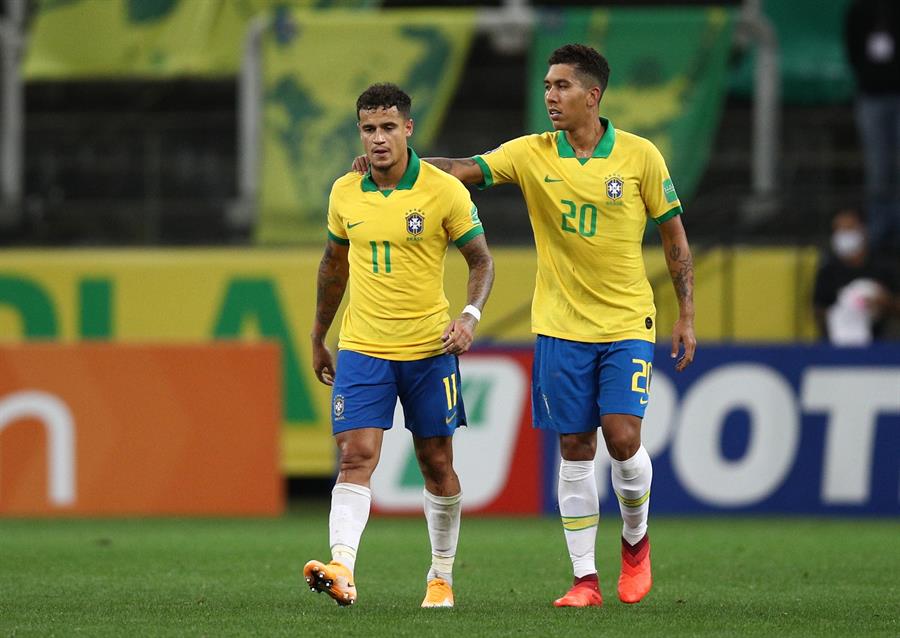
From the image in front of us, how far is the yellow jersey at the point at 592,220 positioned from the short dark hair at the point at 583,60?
0.93 feet

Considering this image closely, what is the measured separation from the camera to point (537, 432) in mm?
14086

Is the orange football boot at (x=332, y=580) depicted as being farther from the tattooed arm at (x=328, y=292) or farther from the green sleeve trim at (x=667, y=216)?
the green sleeve trim at (x=667, y=216)

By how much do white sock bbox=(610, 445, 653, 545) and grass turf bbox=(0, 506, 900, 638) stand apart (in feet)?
1.14

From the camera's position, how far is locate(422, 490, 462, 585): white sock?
25.5ft

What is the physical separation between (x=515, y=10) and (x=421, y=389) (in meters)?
9.72

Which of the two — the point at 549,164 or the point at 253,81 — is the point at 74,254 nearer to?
the point at 253,81

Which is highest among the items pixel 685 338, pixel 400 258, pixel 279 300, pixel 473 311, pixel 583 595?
pixel 400 258

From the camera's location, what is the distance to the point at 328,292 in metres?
7.83

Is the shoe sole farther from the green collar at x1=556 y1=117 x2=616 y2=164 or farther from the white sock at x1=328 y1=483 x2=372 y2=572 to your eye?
the green collar at x1=556 y1=117 x2=616 y2=164

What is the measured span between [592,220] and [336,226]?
3.78 feet

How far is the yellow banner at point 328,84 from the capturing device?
53.4 feet

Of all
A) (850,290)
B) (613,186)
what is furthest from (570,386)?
(850,290)

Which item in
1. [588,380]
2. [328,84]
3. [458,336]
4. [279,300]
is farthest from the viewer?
[328,84]

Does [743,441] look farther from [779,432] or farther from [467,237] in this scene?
[467,237]
